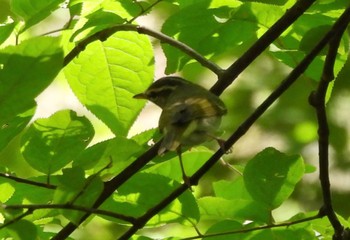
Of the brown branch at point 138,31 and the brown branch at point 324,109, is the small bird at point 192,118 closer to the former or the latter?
the brown branch at point 138,31

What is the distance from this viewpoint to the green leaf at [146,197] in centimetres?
125

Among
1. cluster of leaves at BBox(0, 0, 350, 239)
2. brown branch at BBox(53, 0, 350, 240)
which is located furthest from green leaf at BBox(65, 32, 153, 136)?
brown branch at BBox(53, 0, 350, 240)

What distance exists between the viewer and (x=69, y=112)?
120 cm

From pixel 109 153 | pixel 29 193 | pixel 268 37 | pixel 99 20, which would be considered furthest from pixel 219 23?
pixel 29 193

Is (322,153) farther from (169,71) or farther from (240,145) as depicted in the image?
(240,145)

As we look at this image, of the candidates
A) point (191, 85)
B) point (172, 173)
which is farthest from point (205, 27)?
point (191, 85)

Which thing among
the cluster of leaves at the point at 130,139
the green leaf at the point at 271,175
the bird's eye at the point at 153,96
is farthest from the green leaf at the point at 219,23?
the bird's eye at the point at 153,96

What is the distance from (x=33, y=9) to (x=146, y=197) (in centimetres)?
35

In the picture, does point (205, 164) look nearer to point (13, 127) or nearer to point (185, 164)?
point (185, 164)

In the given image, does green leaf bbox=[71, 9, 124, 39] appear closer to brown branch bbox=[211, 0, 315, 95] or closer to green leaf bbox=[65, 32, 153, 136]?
green leaf bbox=[65, 32, 153, 136]

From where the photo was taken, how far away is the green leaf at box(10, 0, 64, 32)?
121cm

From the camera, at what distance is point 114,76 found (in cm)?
143

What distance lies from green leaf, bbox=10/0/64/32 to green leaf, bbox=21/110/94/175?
16 cm

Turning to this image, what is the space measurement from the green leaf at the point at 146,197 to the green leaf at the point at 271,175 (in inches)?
4.3
